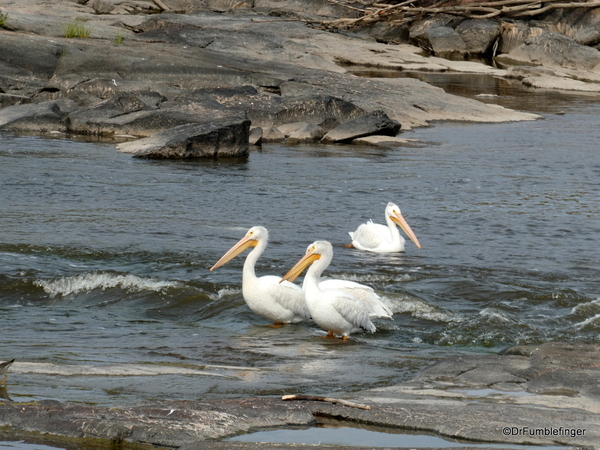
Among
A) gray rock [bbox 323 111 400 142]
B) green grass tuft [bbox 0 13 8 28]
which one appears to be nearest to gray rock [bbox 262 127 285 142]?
gray rock [bbox 323 111 400 142]

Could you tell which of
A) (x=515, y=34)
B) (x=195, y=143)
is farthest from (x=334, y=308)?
(x=515, y=34)

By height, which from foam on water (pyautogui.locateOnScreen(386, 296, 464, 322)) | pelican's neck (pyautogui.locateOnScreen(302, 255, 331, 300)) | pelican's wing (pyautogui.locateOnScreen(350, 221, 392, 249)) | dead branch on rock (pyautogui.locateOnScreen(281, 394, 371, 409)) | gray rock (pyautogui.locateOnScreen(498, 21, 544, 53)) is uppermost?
gray rock (pyautogui.locateOnScreen(498, 21, 544, 53))

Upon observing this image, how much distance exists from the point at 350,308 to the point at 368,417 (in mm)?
2414

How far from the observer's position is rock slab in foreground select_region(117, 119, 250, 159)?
1377cm

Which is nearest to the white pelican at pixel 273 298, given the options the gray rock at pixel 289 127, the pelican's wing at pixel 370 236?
the pelican's wing at pixel 370 236

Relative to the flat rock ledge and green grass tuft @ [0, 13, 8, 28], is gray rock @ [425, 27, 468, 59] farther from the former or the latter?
the flat rock ledge

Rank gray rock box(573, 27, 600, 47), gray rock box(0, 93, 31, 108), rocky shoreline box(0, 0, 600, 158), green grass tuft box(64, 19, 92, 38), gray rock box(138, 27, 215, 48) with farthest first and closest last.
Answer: gray rock box(573, 27, 600, 47), gray rock box(138, 27, 215, 48), green grass tuft box(64, 19, 92, 38), gray rock box(0, 93, 31, 108), rocky shoreline box(0, 0, 600, 158)

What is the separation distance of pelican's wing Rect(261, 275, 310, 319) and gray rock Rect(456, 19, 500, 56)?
24.4 m

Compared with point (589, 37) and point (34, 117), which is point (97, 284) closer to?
point (34, 117)

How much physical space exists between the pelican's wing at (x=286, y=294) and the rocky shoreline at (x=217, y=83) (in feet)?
24.1

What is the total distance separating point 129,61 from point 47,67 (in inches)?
64.0

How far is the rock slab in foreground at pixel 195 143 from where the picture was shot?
13.8 m

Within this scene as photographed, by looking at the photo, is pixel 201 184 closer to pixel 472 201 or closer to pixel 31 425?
pixel 472 201

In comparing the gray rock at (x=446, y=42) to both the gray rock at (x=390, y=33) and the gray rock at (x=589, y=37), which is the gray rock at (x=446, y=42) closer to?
the gray rock at (x=390, y=33)
